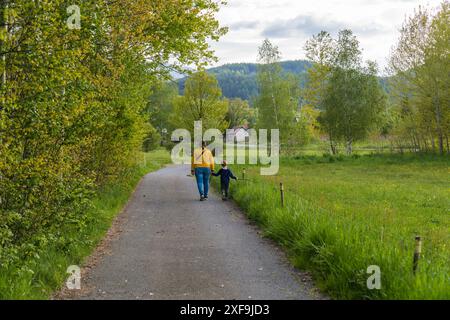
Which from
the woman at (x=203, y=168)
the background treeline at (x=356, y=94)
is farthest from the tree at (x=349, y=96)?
the woman at (x=203, y=168)

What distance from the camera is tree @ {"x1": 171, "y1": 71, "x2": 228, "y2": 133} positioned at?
4381 cm

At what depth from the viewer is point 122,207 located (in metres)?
14.1

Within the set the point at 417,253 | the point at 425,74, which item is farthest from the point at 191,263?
the point at 425,74

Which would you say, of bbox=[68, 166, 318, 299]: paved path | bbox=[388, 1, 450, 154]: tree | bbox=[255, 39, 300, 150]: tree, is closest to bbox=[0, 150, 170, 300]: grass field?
bbox=[68, 166, 318, 299]: paved path

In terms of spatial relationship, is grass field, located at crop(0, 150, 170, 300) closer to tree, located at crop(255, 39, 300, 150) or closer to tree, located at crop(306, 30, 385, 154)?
tree, located at crop(306, 30, 385, 154)

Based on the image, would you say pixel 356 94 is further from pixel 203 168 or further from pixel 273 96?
pixel 203 168

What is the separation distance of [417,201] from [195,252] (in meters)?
10.5

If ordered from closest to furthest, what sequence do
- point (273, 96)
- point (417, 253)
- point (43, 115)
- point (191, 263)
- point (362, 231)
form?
1. point (417, 253)
2. point (43, 115)
3. point (191, 263)
4. point (362, 231)
5. point (273, 96)

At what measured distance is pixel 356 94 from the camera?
143 ft

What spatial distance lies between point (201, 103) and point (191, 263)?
1472 inches

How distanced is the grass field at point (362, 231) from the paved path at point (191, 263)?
0.40 m

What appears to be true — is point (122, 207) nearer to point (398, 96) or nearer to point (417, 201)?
point (417, 201)

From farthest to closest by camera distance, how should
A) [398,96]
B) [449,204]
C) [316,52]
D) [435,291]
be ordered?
[316,52], [398,96], [449,204], [435,291]
